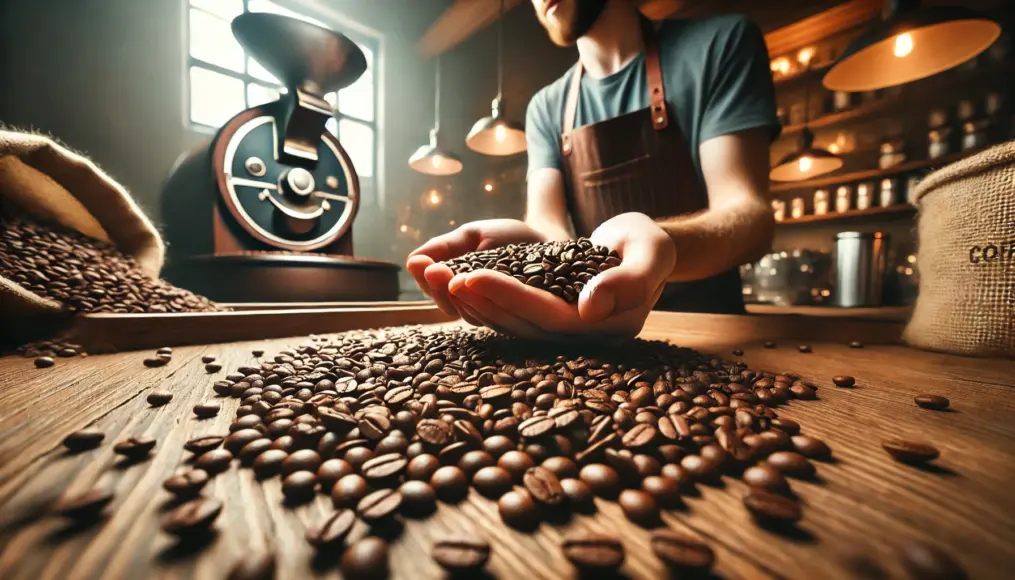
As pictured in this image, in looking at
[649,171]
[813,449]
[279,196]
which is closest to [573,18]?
[649,171]

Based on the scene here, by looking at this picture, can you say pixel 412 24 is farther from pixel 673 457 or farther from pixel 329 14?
pixel 673 457

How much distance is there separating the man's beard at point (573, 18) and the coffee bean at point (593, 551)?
1957 millimetres

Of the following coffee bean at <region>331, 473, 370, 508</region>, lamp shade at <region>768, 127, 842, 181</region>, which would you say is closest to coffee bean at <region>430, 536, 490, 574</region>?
coffee bean at <region>331, 473, 370, 508</region>

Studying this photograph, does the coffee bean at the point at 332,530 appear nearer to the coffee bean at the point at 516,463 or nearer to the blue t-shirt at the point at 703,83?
the coffee bean at the point at 516,463

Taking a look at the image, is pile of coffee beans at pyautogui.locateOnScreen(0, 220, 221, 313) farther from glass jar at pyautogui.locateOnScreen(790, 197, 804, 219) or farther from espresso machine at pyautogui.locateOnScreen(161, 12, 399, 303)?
glass jar at pyautogui.locateOnScreen(790, 197, 804, 219)

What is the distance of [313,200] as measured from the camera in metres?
2.08

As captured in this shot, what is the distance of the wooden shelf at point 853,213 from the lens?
3402 millimetres

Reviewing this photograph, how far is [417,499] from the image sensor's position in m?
0.40

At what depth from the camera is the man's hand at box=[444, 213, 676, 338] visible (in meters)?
0.79

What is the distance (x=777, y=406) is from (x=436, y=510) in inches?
22.7

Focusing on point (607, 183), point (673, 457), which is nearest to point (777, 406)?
point (673, 457)

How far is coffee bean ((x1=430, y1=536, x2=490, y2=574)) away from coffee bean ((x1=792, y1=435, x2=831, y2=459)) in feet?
1.29

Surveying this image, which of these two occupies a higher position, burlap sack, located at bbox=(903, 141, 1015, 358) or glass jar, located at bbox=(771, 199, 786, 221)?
glass jar, located at bbox=(771, 199, 786, 221)

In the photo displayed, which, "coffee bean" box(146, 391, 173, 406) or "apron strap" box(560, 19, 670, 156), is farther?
"apron strap" box(560, 19, 670, 156)
